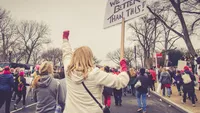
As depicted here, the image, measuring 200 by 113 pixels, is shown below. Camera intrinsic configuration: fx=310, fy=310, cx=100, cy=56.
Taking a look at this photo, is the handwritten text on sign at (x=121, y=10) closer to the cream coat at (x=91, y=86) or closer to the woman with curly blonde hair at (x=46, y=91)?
the cream coat at (x=91, y=86)

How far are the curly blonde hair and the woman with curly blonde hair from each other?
2121 millimetres

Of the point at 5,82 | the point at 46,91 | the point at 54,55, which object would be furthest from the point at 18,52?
the point at 46,91

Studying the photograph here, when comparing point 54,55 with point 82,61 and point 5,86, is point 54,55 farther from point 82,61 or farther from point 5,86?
point 82,61

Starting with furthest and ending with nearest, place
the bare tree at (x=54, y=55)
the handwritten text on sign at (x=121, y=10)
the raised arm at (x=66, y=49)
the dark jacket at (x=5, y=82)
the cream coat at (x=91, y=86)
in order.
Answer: the bare tree at (x=54, y=55), the dark jacket at (x=5, y=82), the handwritten text on sign at (x=121, y=10), the raised arm at (x=66, y=49), the cream coat at (x=91, y=86)

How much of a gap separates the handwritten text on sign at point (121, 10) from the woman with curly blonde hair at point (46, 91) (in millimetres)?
1645

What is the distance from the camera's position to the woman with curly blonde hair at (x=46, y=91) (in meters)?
5.19

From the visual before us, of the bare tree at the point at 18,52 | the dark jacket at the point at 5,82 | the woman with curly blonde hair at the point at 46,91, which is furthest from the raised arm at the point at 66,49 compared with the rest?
the bare tree at the point at 18,52

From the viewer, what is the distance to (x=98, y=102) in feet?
10.1

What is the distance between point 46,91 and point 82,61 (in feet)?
7.58

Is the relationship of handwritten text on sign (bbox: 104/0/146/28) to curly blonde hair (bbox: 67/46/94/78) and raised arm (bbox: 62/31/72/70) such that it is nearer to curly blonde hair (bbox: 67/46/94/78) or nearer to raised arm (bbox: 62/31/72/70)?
raised arm (bbox: 62/31/72/70)

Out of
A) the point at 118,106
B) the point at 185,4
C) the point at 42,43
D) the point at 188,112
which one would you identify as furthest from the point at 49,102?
the point at 42,43

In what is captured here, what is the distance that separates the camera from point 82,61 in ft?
10.4

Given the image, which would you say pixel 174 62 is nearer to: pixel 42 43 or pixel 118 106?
pixel 42 43

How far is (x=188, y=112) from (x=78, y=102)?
9.97 m
